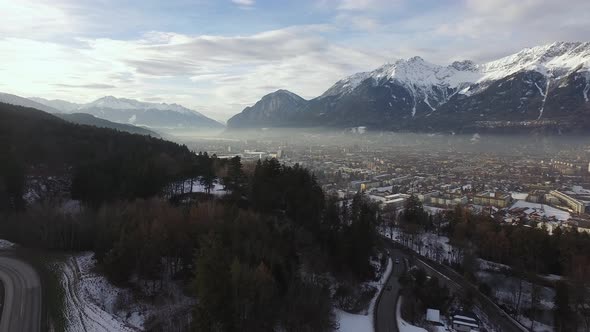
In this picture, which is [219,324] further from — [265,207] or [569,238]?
[569,238]

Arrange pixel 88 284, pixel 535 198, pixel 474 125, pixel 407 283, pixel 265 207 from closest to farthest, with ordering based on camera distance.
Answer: pixel 88 284 < pixel 407 283 < pixel 265 207 < pixel 535 198 < pixel 474 125

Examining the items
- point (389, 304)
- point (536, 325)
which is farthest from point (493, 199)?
point (389, 304)

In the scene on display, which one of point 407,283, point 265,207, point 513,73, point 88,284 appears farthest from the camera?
point 513,73

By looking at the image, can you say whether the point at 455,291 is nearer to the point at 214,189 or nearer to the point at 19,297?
the point at 214,189

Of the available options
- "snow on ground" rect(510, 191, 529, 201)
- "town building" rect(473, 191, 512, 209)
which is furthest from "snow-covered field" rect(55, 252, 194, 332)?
"snow on ground" rect(510, 191, 529, 201)

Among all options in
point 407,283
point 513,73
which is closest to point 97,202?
point 407,283

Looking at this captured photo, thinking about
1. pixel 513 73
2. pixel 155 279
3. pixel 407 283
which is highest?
pixel 513 73

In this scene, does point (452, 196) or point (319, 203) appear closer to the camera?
point (319, 203)

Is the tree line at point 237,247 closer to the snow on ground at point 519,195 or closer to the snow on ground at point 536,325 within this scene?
the snow on ground at point 536,325
